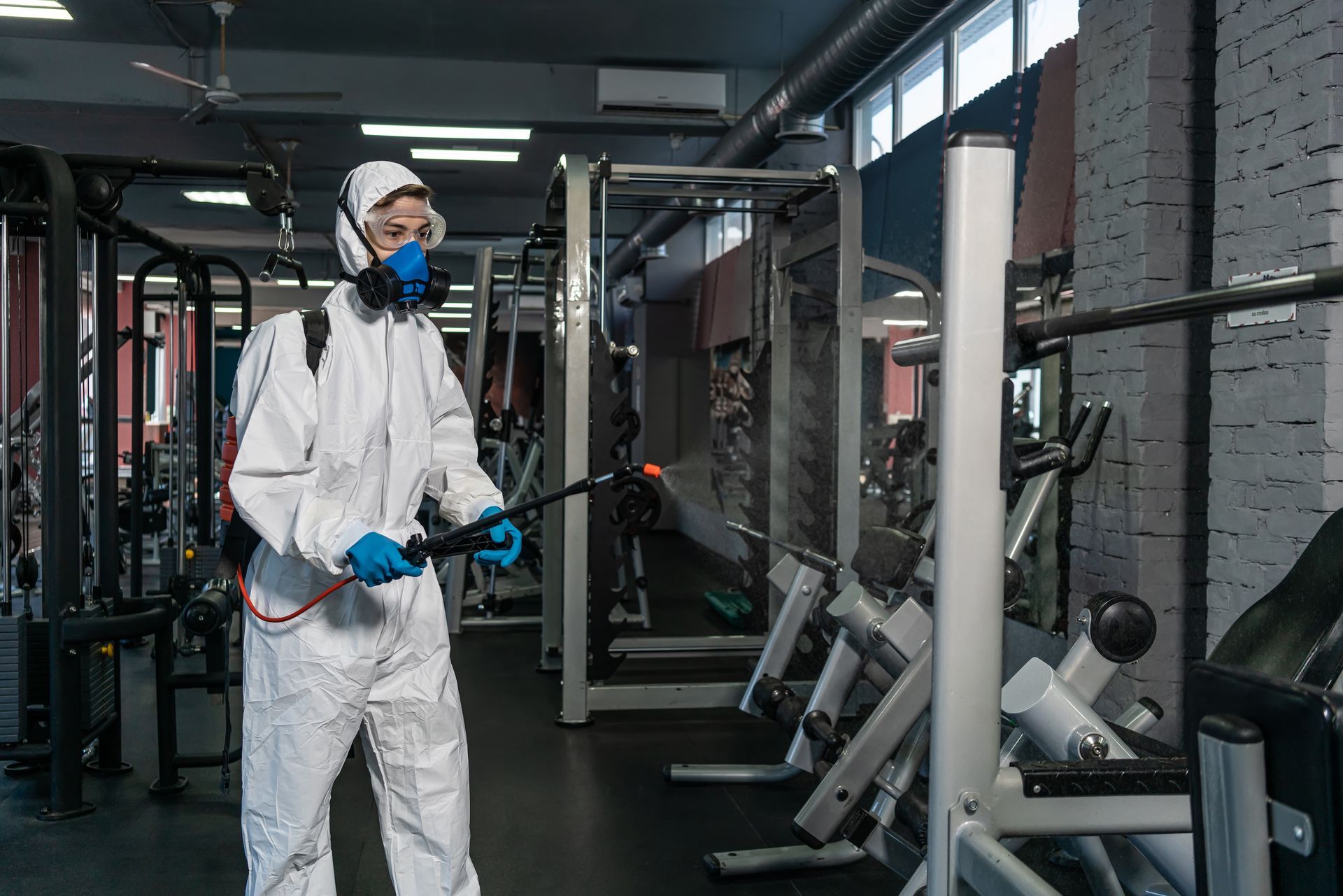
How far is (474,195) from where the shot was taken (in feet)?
34.2

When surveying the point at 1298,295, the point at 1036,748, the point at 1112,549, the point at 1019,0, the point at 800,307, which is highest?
the point at 1019,0

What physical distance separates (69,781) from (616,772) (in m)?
1.52

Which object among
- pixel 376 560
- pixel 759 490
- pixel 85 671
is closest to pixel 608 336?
pixel 759 490

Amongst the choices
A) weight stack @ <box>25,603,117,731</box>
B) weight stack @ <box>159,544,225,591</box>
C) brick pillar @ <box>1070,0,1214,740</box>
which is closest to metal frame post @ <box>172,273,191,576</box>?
weight stack @ <box>159,544,225,591</box>

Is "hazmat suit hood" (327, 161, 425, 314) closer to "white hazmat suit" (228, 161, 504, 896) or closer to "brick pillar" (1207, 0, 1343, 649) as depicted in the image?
"white hazmat suit" (228, 161, 504, 896)

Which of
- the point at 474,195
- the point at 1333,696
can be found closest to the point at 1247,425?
the point at 1333,696

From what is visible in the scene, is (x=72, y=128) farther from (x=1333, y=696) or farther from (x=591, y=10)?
(x=1333, y=696)

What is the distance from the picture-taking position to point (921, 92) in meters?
5.98

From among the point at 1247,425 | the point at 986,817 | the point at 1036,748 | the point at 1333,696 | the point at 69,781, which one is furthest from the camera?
the point at 69,781

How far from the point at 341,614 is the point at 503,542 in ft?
0.96

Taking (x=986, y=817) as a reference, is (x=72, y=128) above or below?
above

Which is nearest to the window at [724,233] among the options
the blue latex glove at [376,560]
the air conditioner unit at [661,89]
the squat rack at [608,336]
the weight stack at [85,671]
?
the air conditioner unit at [661,89]

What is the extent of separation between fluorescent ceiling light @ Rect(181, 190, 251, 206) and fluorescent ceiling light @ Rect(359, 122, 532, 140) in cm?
244

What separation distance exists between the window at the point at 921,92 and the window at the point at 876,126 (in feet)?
0.34
